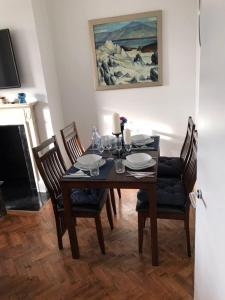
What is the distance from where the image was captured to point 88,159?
2.28m

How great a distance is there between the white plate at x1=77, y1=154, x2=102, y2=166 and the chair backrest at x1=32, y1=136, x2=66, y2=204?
0.22m

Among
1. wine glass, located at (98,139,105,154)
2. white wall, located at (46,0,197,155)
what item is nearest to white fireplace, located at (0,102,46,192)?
white wall, located at (46,0,197,155)

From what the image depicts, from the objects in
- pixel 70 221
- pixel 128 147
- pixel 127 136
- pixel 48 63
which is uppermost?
pixel 48 63

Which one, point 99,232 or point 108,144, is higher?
point 108,144

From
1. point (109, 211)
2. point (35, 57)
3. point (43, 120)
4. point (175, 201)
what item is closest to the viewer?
point (175, 201)

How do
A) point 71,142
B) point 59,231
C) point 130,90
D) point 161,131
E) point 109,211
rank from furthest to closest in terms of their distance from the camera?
point 161,131 < point 130,90 < point 71,142 < point 109,211 < point 59,231

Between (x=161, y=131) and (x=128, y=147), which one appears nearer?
(x=128, y=147)

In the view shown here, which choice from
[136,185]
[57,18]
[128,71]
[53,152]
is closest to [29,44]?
[57,18]

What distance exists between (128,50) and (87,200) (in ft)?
6.64

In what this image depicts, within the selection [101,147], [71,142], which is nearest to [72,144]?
[71,142]

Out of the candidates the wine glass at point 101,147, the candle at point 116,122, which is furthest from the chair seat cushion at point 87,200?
the candle at point 116,122

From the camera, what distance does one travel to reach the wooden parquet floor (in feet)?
6.03

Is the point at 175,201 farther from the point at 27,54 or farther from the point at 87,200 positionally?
the point at 27,54

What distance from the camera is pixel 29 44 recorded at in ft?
9.82
